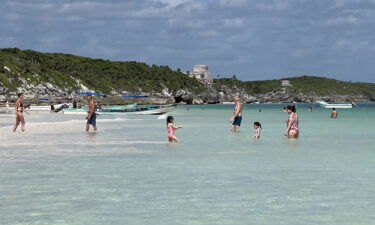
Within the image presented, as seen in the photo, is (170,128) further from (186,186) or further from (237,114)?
(186,186)

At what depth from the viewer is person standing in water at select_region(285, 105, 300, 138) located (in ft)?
82.2

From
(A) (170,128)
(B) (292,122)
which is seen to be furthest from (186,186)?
(B) (292,122)

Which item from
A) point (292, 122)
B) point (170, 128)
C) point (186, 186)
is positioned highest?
point (292, 122)

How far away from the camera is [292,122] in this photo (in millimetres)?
25891

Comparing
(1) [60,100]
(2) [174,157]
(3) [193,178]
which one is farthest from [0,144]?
(1) [60,100]

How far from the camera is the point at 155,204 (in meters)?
10.8

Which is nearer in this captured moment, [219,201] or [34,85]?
[219,201]

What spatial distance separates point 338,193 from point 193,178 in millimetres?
3535

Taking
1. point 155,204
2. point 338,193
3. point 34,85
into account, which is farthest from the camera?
point 34,85

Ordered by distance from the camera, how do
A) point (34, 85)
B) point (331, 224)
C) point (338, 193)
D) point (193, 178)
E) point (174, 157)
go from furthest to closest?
point (34, 85), point (174, 157), point (193, 178), point (338, 193), point (331, 224)

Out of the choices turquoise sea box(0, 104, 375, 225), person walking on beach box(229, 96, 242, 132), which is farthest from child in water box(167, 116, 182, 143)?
person walking on beach box(229, 96, 242, 132)

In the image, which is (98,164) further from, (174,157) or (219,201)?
(219,201)

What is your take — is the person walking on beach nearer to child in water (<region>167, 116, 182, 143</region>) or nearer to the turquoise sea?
child in water (<region>167, 116, 182, 143</region>)

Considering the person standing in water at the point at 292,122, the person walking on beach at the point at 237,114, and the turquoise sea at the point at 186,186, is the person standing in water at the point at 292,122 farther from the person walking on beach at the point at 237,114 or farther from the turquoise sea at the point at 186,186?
the person walking on beach at the point at 237,114
